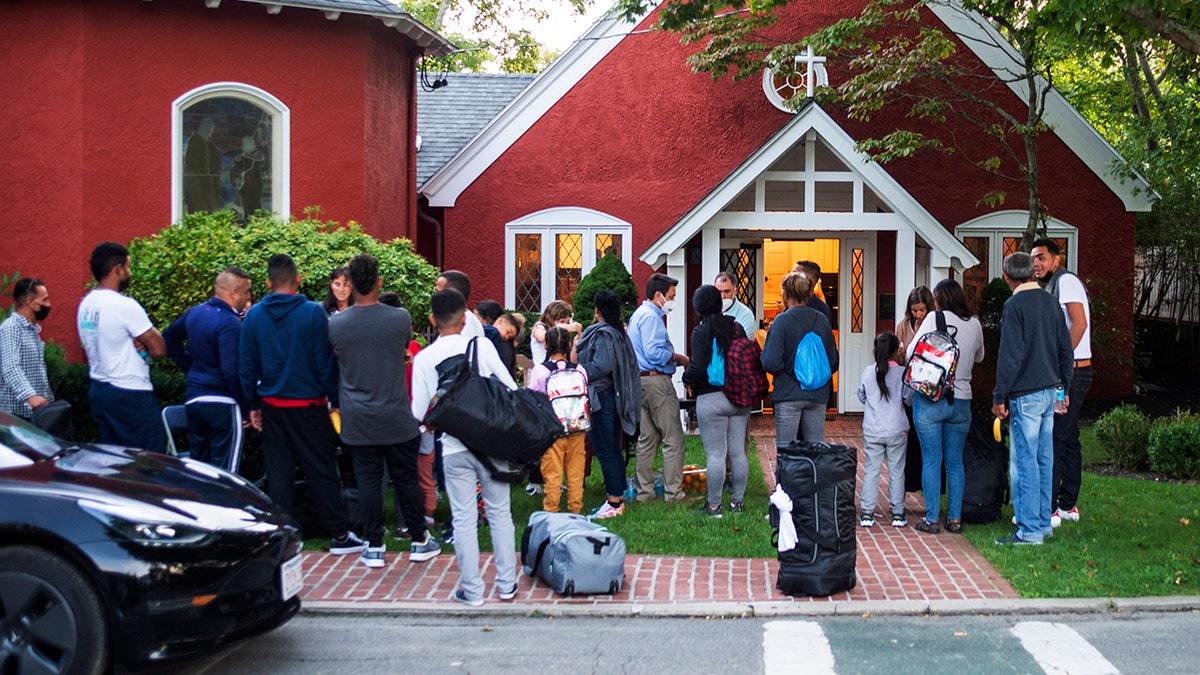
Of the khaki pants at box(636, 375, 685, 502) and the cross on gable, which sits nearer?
the khaki pants at box(636, 375, 685, 502)

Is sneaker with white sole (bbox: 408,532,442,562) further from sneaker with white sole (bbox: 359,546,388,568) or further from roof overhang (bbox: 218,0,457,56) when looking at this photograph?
roof overhang (bbox: 218,0,457,56)

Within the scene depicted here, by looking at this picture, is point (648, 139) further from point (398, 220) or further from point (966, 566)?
point (966, 566)

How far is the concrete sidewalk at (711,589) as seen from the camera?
6828mm

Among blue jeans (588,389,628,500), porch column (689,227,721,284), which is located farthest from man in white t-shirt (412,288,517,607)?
porch column (689,227,721,284)

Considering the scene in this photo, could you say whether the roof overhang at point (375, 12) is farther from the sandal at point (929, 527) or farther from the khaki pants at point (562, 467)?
the sandal at point (929, 527)

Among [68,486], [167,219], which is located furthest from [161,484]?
[167,219]

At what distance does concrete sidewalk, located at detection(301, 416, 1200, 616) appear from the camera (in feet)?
22.4

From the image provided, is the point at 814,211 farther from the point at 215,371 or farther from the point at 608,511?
the point at 215,371

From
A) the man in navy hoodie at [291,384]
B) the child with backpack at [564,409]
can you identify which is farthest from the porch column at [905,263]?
the man in navy hoodie at [291,384]

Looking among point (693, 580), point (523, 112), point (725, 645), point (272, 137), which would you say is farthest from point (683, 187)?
point (725, 645)

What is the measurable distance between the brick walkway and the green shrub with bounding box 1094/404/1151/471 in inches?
163

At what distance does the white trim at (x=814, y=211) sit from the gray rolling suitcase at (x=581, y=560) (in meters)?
7.05

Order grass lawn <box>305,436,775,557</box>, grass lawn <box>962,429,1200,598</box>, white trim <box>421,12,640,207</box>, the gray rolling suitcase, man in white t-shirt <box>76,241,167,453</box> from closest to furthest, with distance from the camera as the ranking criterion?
the gray rolling suitcase < grass lawn <box>962,429,1200,598</box> < man in white t-shirt <box>76,241,167,453</box> < grass lawn <box>305,436,775,557</box> < white trim <box>421,12,640,207</box>

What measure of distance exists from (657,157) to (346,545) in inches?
353
